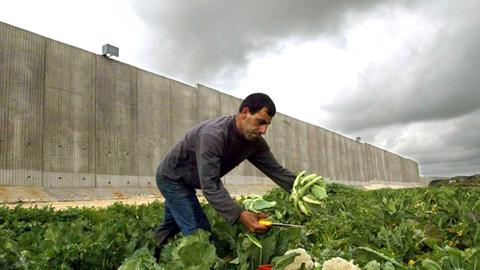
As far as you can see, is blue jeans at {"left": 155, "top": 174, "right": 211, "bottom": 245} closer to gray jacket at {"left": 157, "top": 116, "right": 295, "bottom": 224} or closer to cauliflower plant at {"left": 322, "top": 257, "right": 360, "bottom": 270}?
gray jacket at {"left": 157, "top": 116, "right": 295, "bottom": 224}

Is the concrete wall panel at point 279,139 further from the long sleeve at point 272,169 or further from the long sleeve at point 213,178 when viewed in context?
the long sleeve at point 213,178

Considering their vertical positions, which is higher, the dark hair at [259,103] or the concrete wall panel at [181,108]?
the concrete wall panel at [181,108]

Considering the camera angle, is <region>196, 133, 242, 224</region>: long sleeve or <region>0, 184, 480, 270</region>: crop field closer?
<region>0, 184, 480, 270</region>: crop field

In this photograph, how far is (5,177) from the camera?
14.8 meters

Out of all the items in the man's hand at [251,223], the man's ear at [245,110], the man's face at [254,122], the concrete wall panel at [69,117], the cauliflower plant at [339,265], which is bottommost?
the cauliflower plant at [339,265]

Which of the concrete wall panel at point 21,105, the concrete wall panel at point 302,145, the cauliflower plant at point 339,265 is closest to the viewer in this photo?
the cauliflower plant at point 339,265

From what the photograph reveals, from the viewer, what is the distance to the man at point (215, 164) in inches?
135

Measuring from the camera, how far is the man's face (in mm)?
3516

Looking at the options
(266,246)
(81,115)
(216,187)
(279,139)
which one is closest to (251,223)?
(266,246)

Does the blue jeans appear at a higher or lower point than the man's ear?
lower

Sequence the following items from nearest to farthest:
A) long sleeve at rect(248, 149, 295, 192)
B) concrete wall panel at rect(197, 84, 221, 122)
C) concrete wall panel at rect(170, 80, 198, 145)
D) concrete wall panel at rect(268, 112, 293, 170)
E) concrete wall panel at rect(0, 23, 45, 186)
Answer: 1. long sleeve at rect(248, 149, 295, 192)
2. concrete wall panel at rect(0, 23, 45, 186)
3. concrete wall panel at rect(170, 80, 198, 145)
4. concrete wall panel at rect(197, 84, 221, 122)
5. concrete wall panel at rect(268, 112, 293, 170)

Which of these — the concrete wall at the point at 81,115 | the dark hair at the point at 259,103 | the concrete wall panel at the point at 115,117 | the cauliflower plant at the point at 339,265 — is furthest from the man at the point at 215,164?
the concrete wall panel at the point at 115,117

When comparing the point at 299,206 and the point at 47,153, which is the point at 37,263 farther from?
the point at 47,153

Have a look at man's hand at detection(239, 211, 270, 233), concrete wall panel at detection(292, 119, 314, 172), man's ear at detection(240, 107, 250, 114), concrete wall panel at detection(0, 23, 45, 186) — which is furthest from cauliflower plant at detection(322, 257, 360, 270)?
concrete wall panel at detection(292, 119, 314, 172)
